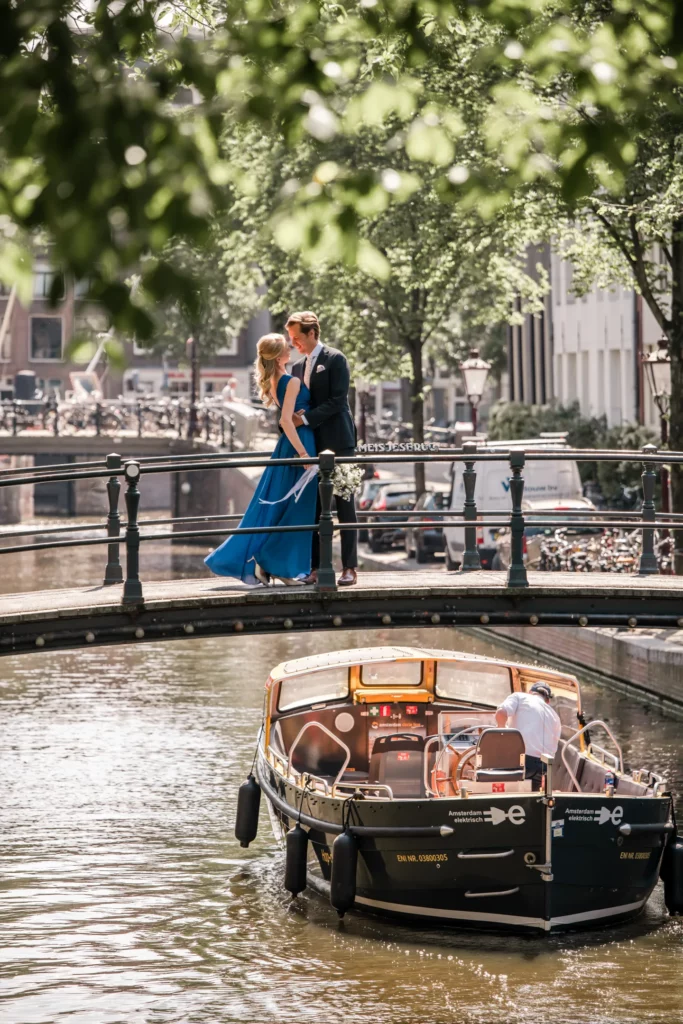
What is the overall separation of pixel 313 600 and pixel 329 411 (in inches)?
51.2

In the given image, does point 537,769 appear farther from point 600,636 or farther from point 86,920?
point 600,636

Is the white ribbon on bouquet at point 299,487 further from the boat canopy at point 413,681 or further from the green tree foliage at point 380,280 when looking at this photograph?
the green tree foliage at point 380,280

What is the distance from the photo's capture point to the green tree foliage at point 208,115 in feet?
19.8

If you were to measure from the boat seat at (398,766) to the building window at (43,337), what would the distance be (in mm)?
74845

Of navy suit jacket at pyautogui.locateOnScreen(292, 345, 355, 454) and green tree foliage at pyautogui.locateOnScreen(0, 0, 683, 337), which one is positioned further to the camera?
navy suit jacket at pyautogui.locateOnScreen(292, 345, 355, 454)

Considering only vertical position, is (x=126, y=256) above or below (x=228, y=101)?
below

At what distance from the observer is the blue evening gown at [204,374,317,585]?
12.8 metres

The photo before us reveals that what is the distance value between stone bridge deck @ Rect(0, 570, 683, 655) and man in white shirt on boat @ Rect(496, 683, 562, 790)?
1.57m

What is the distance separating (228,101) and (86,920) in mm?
9060

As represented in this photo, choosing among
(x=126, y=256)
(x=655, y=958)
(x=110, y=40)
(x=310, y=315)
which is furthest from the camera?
(x=655, y=958)

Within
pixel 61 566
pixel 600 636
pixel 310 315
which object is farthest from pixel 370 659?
pixel 61 566

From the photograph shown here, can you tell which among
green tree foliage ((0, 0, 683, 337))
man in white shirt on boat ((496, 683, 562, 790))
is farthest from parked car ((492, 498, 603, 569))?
green tree foliage ((0, 0, 683, 337))

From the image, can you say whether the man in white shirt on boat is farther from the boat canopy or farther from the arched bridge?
the boat canopy

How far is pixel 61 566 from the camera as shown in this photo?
44.2m
